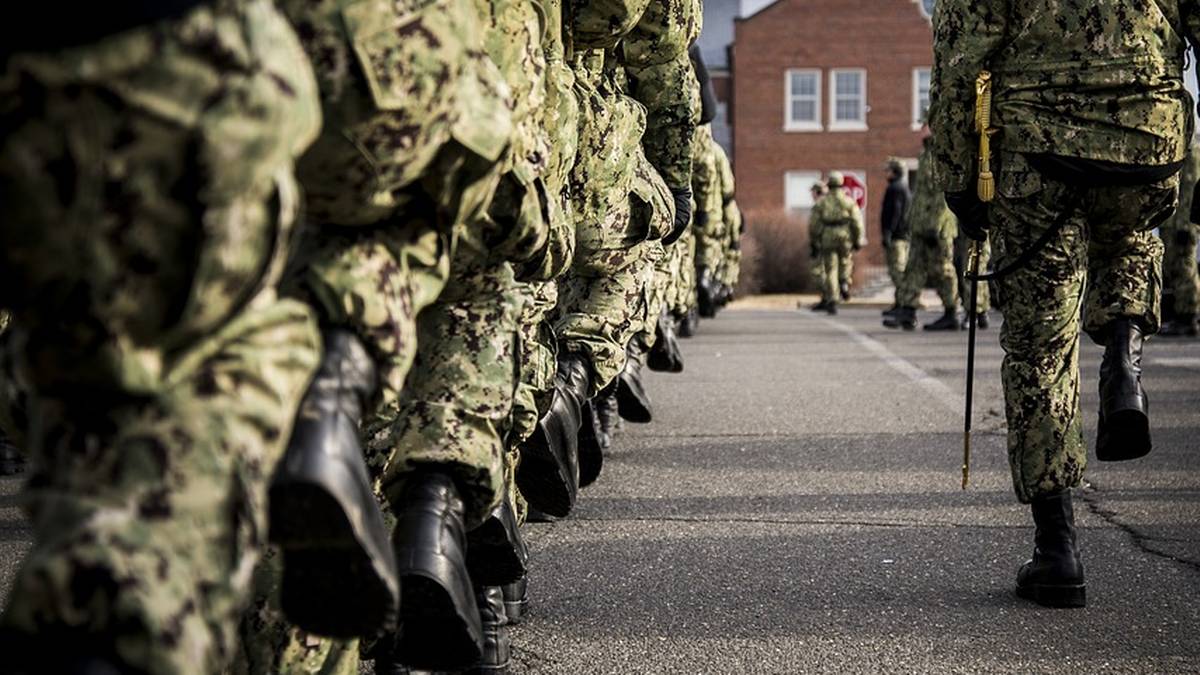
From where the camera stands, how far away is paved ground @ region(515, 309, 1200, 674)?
4.58 m

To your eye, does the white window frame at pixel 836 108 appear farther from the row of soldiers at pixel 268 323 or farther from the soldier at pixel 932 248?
the row of soldiers at pixel 268 323

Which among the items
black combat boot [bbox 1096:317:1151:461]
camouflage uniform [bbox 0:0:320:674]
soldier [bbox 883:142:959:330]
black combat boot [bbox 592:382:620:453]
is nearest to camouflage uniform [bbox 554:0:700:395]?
black combat boot [bbox 592:382:620:453]

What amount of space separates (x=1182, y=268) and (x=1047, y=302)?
Result: 1188 centimetres

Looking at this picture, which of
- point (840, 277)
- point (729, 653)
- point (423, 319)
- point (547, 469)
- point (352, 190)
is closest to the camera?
point (352, 190)

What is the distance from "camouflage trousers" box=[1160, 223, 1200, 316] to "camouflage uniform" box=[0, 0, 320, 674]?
587 inches

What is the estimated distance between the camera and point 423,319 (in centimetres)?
381

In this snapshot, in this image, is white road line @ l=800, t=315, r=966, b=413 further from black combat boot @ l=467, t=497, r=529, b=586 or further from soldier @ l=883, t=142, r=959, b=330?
black combat boot @ l=467, t=497, r=529, b=586

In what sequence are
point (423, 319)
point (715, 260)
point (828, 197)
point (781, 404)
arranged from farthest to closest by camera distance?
point (828, 197)
point (715, 260)
point (781, 404)
point (423, 319)

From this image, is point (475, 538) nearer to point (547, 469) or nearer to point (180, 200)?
point (547, 469)

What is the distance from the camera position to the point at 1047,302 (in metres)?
5.20

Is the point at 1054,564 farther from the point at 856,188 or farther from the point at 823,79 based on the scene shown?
the point at 823,79

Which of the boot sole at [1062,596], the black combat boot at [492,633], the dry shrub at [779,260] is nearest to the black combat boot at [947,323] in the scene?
the dry shrub at [779,260]

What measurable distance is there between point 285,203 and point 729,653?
2759mm

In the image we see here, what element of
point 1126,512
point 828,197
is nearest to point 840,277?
point 828,197
